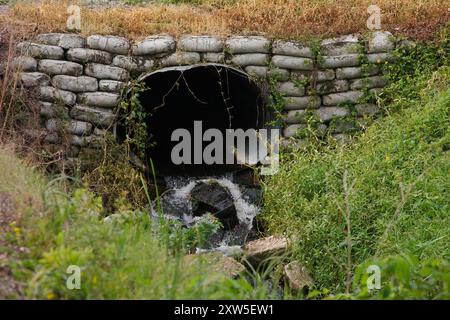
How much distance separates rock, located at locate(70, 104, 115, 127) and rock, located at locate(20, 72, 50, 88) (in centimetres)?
46

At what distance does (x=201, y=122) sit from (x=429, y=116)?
152 inches

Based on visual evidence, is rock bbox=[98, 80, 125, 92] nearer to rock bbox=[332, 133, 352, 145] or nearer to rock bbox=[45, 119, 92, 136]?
rock bbox=[45, 119, 92, 136]

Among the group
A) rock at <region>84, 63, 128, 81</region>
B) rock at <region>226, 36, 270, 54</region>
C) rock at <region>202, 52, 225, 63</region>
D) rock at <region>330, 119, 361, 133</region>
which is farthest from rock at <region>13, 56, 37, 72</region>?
rock at <region>330, 119, 361, 133</region>

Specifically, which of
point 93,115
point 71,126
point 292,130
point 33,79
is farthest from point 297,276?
point 33,79

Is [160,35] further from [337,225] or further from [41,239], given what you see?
[41,239]

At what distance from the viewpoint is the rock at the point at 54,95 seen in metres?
7.91

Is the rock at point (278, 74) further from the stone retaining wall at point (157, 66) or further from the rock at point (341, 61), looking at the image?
the rock at point (341, 61)

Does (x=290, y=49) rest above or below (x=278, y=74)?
above

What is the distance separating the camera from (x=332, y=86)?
317 inches

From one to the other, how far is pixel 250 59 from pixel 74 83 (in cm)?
208

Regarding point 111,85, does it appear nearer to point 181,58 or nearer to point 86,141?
point 86,141

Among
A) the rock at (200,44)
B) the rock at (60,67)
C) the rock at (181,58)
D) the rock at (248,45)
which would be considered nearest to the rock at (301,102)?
the rock at (248,45)

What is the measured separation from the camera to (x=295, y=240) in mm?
5996
